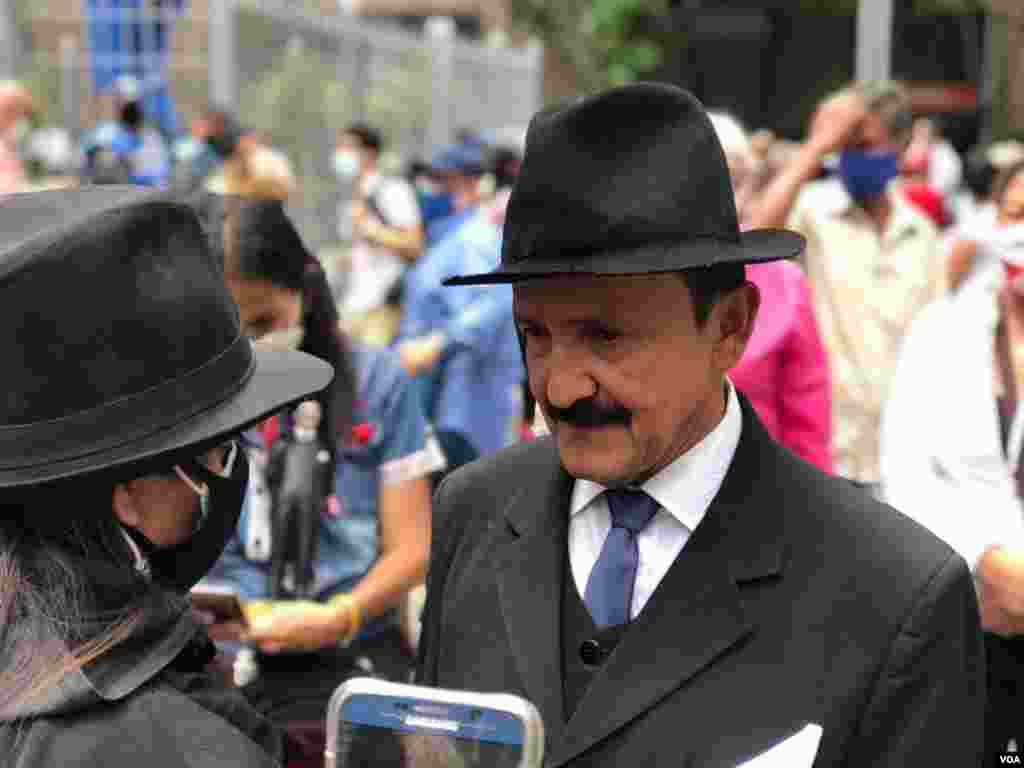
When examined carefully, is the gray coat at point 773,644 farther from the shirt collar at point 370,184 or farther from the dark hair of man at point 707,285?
the shirt collar at point 370,184

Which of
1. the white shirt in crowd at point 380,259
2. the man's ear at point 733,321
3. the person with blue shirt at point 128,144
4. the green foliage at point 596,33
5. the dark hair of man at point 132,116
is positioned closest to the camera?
the man's ear at point 733,321

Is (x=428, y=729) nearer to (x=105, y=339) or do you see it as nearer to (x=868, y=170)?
(x=105, y=339)

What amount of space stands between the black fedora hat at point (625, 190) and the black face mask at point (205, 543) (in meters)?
0.50

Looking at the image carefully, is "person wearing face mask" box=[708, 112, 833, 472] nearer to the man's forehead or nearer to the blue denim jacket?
the man's forehead

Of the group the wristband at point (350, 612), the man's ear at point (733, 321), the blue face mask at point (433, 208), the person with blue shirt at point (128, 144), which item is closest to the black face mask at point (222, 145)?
the person with blue shirt at point (128, 144)

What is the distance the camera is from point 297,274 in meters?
3.71

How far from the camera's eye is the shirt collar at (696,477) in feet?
7.53

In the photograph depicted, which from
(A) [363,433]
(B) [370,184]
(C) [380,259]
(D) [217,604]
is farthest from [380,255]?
(D) [217,604]

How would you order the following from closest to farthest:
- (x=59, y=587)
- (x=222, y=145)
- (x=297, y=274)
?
(x=59, y=587), (x=297, y=274), (x=222, y=145)

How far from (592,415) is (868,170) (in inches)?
159

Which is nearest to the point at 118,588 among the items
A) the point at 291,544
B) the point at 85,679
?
the point at 85,679

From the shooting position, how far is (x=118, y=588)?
2.04 meters

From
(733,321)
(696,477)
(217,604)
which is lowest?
(217,604)

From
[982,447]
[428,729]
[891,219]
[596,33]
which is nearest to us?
[428,729]
